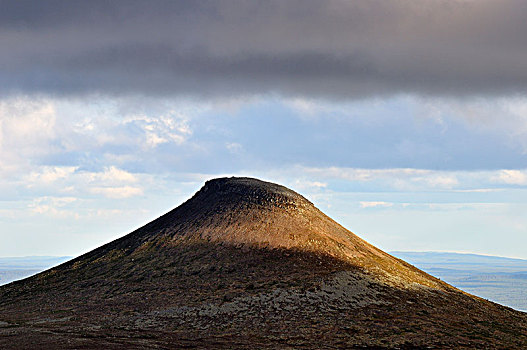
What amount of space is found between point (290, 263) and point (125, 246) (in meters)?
39.8

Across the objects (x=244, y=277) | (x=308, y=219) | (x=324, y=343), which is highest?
(x=308, y=219)

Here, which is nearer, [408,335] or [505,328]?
[408,335]

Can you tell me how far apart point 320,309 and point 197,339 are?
22.2 metres

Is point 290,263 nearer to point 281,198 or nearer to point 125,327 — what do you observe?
point 281,198

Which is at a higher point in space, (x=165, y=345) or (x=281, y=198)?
(x=281, y=198)

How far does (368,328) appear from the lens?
8200 centimetres

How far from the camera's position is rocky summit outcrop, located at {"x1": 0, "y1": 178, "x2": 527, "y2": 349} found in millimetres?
77812

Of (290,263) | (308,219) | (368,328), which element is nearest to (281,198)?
(308,219)

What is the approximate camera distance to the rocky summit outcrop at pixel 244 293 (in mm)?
77812

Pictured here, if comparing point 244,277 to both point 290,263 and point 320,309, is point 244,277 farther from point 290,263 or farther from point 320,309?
point 320,309

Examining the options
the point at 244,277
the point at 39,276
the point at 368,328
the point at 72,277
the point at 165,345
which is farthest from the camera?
the point at 39,276

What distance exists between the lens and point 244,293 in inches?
3765

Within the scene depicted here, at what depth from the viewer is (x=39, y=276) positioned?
416ft

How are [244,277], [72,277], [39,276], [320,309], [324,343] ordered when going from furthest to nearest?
[39,276], [72,277], [244,277], [320,309], [324,343]
